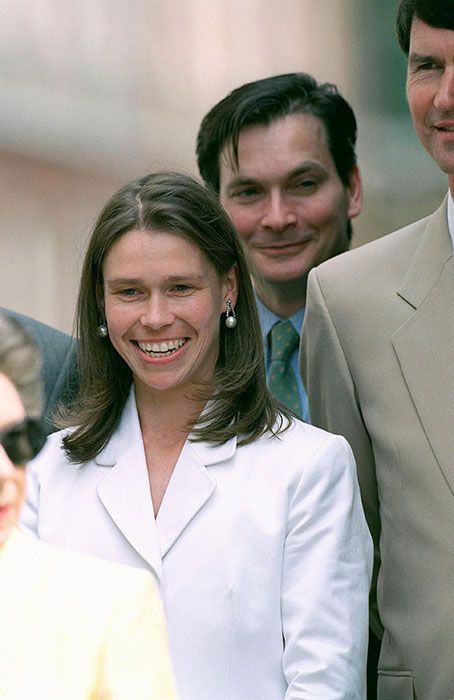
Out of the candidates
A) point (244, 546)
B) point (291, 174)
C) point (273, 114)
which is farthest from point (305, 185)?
point (244, 546)

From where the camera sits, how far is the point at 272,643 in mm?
2311

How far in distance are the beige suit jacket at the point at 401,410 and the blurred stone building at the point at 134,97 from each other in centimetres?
183

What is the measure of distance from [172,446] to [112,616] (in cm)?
125

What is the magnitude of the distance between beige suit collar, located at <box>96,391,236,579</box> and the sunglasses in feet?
3.72

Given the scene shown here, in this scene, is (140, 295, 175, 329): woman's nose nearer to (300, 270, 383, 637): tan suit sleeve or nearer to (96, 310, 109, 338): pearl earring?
(96, 310, 109, 338): pearl earring

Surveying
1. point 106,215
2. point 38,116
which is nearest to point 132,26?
point 38,116

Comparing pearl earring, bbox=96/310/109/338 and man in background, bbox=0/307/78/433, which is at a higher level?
pearl earring, bbox=96/310/109/338

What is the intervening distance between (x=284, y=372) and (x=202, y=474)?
0.76 m

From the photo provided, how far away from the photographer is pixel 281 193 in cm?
326

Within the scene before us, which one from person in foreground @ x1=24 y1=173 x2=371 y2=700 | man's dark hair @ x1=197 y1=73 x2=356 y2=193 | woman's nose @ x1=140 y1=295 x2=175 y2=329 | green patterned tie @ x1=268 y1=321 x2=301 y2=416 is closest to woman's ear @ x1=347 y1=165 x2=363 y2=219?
man's dark hair @ x1=197 y1=73 x2=356 y2=193

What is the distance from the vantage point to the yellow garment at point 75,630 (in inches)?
49.8

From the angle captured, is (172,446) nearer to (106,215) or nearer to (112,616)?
(106,215)

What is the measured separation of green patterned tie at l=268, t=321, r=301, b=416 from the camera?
315 centimetres

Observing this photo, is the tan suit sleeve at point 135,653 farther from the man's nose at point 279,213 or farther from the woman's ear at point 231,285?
the man's nose at point 279,213
